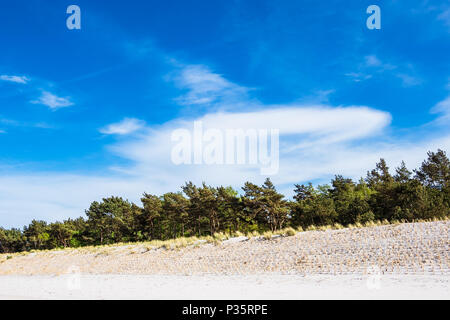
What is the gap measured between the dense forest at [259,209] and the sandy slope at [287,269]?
24285 millimetres

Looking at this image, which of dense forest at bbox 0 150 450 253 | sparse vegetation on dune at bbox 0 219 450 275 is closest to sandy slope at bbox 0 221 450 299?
sparse vegetation on dune at bbox 0 219 450 275

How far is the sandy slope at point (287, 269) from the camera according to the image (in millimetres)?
11430

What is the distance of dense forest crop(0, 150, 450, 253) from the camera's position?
4359cm

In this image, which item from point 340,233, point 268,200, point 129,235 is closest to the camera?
point 340,233

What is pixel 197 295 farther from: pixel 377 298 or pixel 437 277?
pixel 437 277

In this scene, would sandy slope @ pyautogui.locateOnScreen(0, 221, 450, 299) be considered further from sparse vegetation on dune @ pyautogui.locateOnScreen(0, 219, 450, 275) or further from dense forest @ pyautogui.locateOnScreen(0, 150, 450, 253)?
dense forest @ pyautogui.locateOnScreen(0, 150, 450, 253)

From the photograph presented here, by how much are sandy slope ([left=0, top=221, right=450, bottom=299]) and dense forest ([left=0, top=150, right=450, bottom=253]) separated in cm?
2429

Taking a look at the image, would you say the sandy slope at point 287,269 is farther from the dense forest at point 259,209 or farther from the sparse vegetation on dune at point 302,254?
the dense forest at point 259,209

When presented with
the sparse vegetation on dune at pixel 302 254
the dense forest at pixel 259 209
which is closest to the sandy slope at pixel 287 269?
the sparse vegetation on dune at pixel 302 254

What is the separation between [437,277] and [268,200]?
3806 cm

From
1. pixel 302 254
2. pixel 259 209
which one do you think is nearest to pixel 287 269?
pixel 302 254

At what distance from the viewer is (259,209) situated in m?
50.8

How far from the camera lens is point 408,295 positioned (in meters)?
9.36
